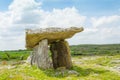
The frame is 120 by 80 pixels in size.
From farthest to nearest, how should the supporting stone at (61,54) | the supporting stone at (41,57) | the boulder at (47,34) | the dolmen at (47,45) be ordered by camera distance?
the supporting stone at (61,54)
the supporting stone at (41,57)
the dolmen at (47,45)
the boulder at (47,34)

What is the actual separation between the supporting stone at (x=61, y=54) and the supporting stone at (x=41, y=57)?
3416 mm

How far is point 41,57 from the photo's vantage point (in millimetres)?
32750

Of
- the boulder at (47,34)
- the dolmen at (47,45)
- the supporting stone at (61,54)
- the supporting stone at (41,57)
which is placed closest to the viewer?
the boulder at (47,34)

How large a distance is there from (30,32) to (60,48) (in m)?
5.96

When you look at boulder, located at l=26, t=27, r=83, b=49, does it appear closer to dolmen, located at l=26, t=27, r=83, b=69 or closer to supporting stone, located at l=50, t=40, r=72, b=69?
dolmen, located at l=26, t=27, r=83, b=69

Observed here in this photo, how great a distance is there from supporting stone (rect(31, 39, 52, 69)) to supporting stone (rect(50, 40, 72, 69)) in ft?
11.2

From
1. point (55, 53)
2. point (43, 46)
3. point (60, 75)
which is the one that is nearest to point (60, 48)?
point (55, 53)

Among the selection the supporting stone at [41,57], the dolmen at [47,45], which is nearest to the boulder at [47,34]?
the dolmen at [47,45]

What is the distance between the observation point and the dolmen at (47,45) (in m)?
32.2

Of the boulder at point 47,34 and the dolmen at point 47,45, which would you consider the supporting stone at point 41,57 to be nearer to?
the dolmen at point 47,45

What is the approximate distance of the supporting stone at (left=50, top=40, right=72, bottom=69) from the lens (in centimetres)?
3603

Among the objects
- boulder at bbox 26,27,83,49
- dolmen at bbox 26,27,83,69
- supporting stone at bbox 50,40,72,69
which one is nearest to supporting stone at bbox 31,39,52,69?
dolmen at bbox 26,27,83,69

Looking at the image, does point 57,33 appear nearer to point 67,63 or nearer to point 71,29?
point 71,29

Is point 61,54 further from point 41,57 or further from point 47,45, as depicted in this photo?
point 41,57
